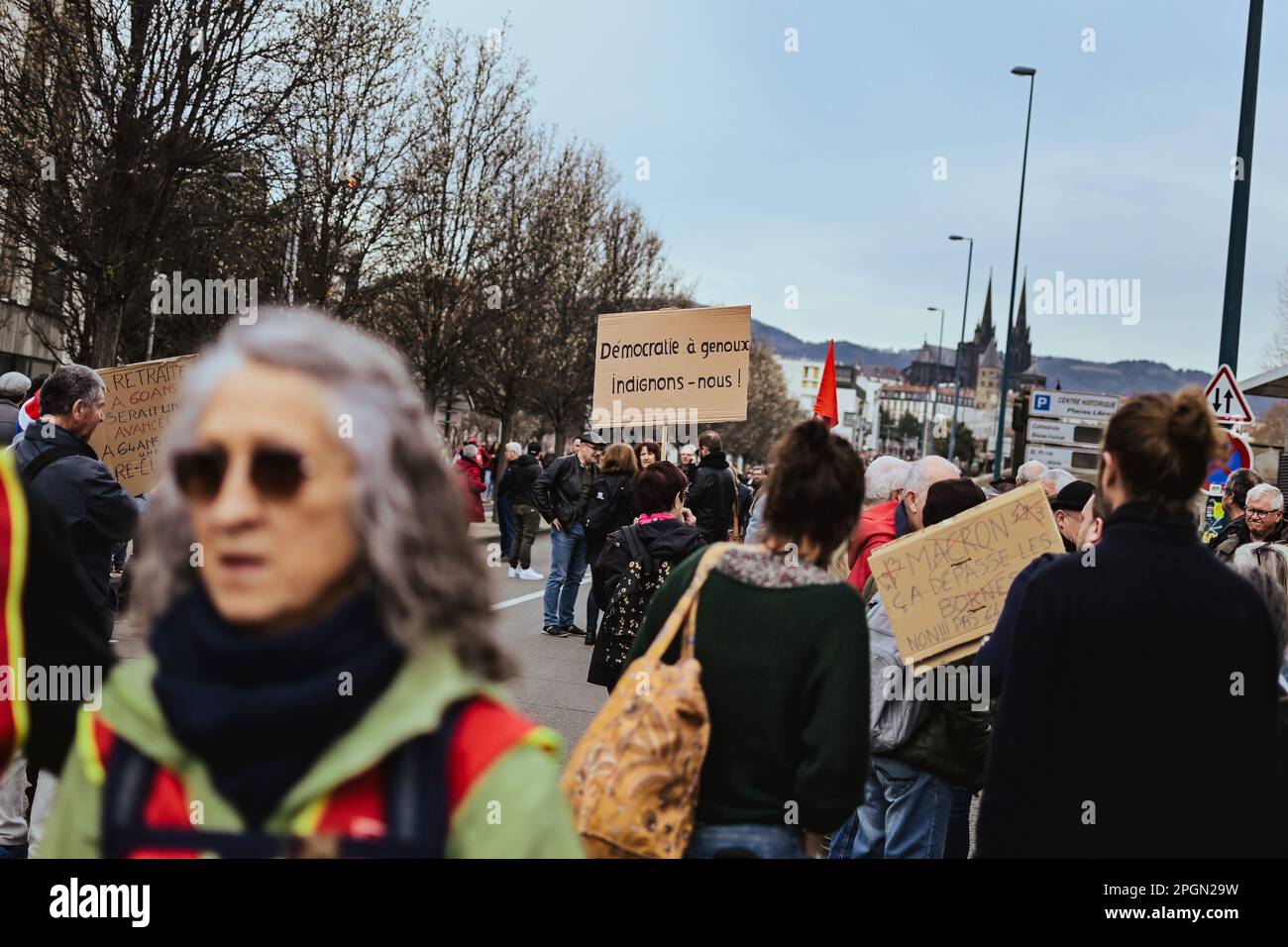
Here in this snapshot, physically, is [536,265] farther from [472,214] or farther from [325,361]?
[325,361]

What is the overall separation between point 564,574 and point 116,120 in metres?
7.89

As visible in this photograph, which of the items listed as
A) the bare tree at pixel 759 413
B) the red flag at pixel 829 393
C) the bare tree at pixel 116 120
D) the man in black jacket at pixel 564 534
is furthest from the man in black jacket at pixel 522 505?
the bare tree at pixel 759 413

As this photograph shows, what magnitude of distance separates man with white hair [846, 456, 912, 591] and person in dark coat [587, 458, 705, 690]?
77 cm

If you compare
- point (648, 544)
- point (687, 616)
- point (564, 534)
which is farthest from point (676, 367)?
point (687, 616)

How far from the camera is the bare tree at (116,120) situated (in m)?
16.3

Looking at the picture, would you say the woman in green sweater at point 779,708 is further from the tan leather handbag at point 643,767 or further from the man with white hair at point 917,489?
the man with white hair at point 917,489

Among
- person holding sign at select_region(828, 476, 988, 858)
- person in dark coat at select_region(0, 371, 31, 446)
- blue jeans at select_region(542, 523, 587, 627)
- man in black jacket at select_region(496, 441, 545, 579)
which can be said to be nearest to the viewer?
person holding sign at select_region(828, 476, 988, 858)

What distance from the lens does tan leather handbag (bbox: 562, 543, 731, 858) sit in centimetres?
296

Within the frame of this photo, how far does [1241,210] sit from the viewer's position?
14617 millimetres

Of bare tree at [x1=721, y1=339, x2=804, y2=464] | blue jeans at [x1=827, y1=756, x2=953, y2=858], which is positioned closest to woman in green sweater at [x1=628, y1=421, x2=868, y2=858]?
blue jeans at [x1=827, y1=756, x2=953, y2=858]

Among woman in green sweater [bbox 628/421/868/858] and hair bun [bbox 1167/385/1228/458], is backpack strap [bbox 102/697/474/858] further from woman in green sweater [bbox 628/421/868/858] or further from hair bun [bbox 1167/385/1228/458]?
hair bun [bbox 1167/385/1228/458]

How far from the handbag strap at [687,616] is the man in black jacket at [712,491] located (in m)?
9.31

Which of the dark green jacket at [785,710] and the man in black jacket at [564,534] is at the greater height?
the dark green jacket at [785,710]

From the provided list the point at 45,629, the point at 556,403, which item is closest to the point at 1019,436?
the point at 556,403
